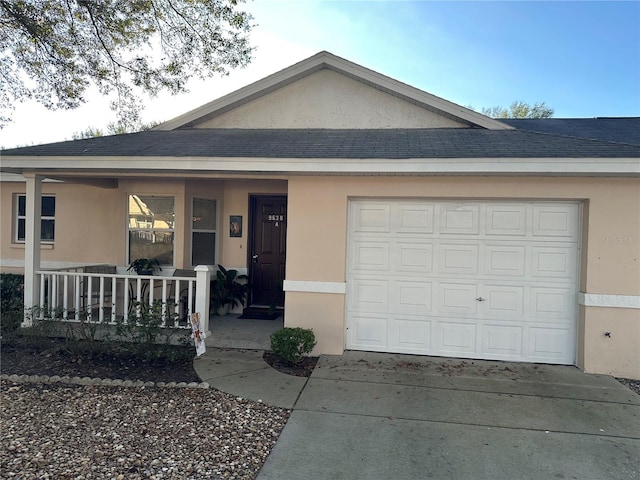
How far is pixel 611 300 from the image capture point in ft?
18.4

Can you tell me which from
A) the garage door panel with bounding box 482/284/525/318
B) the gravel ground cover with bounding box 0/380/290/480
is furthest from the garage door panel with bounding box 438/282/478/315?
the gravel ground cover with bounding box 0/380/290/480

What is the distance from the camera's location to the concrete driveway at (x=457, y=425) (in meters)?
3.40

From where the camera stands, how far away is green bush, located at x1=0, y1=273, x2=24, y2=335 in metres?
6.69

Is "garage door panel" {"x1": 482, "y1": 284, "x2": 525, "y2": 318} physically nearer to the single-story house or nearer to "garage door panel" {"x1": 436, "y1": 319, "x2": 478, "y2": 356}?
the single-story house

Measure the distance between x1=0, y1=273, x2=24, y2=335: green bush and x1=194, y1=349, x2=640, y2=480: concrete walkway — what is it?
3.46 m

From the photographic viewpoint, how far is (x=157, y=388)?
492cm

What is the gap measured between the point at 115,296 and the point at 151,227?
1.74 m

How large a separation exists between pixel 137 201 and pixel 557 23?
11.0 metres

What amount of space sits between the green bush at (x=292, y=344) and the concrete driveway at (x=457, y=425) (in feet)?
1.20

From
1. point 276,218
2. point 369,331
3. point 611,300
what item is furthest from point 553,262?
point 276,218

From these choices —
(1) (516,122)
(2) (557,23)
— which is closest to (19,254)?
(1) (516,122)

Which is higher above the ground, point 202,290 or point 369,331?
point 202,290

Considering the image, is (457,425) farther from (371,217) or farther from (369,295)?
(371,217)

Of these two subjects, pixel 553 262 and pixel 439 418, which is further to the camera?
pixel 553 262
